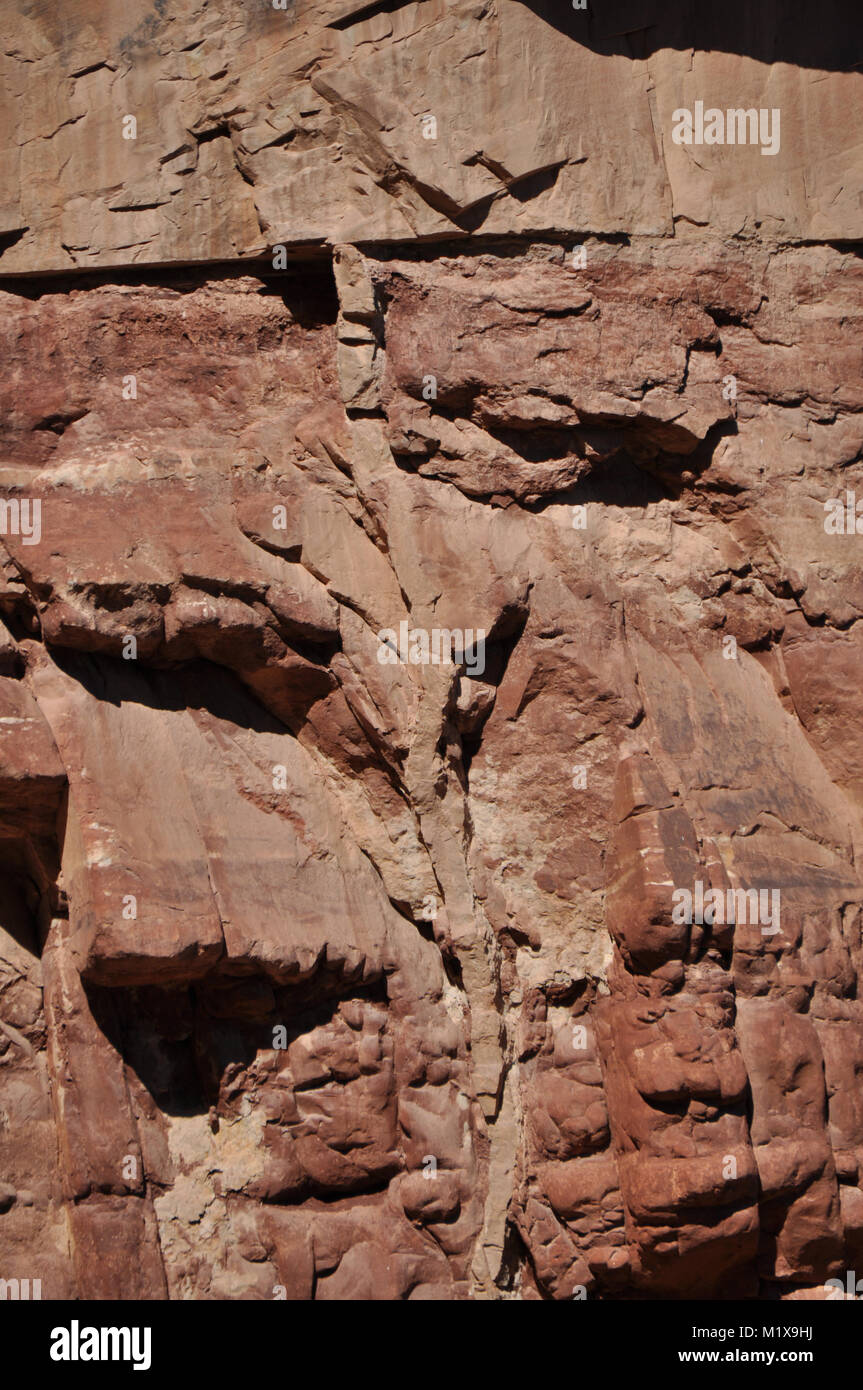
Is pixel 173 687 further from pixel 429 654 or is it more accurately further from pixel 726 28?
pixel 726 28

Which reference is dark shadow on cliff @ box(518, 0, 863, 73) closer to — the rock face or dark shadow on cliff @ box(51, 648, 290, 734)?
the rock face

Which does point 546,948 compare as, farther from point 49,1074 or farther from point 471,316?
point 471,316

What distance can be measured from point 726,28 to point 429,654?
3.75 meters

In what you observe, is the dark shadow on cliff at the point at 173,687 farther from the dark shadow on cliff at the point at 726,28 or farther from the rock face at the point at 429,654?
the dark shadow on cliff at the point at 726,28

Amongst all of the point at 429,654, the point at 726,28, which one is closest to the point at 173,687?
the point at 429,654

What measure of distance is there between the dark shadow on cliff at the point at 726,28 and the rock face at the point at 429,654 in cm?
3

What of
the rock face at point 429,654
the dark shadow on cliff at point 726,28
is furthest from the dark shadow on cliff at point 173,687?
the dark shadow on cliff at point 726,28

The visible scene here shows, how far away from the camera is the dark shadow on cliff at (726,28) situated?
8422 millimetres

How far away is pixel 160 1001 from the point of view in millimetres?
7527

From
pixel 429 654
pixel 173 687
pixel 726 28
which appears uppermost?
pixel 726 28

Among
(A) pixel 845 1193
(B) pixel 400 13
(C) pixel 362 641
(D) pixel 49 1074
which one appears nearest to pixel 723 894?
(A) pixel 845 1193

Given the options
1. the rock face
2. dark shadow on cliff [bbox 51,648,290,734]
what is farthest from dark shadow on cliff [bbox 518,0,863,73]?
dark shadow on cliff [bbox 51,648,290,734]

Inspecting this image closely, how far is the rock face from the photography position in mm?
7371

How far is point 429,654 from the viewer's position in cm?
784
